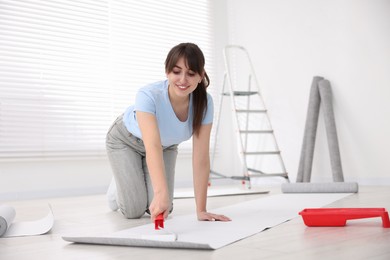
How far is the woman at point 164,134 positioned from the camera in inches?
73.2

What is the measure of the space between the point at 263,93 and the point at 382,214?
11.6 feet

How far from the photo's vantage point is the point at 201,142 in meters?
2.13

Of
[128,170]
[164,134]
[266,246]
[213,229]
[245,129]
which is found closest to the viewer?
[266,246]

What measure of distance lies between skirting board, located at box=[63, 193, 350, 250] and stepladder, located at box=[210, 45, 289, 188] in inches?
91.0

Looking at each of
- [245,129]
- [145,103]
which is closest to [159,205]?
[145,103]

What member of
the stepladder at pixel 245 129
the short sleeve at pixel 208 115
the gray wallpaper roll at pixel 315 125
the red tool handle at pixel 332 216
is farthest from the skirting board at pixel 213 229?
the stepladder at pixel 245 129

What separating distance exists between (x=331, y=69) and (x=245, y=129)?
1.28 m

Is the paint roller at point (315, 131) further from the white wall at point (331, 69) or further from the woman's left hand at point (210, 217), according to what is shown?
the woman's left hand at point (210, 217)

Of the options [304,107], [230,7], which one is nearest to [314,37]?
[304,107]

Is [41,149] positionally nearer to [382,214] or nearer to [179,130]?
[179,130]

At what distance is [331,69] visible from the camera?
4500 mm

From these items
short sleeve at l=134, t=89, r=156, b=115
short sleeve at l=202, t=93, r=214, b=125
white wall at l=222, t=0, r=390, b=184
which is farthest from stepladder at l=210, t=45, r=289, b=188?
short sleeve at l=134, t=89, r=156, b=115

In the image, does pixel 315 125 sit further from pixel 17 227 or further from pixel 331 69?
pixel 17 227

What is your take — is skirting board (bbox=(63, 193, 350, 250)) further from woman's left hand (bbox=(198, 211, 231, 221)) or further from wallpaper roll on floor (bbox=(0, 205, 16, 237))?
wallpaper roll on floor (bbox=(0, 205, 16, 237))
